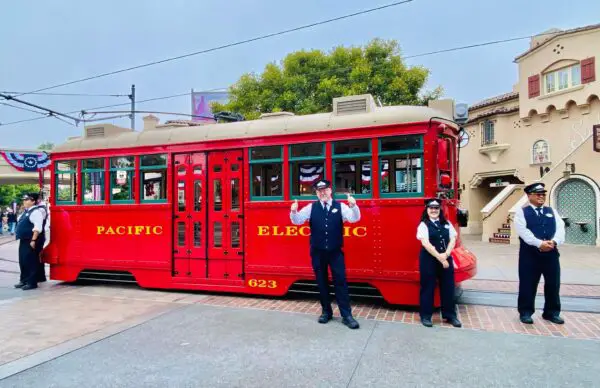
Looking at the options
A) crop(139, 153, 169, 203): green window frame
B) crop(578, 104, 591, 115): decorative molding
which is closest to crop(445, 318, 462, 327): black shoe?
crop(139, 153, 169, 203): green window frame

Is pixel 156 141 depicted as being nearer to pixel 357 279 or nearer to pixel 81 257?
pixel 81 257

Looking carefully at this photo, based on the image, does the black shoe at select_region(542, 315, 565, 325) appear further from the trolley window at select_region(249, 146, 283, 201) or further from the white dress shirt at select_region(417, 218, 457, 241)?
the trolley window at select_region(249, 146, 283, 201)

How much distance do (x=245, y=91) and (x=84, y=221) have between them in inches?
509

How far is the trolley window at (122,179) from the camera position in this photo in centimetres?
751

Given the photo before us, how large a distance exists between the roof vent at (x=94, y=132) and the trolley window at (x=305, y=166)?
4.01 metres

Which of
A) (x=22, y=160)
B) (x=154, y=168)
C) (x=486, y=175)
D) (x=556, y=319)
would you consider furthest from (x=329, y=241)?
(x=22, y=160)

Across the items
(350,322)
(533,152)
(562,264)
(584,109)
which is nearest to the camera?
(350,322)

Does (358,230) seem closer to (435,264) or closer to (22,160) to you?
(435,264)

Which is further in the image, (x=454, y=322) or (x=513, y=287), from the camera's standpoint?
(x=513, y=287)

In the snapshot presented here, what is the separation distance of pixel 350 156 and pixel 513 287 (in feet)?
13.9

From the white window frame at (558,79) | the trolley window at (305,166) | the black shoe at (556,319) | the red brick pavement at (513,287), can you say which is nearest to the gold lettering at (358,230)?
the trolley window at (305,166)

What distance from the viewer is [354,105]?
6.30 metres

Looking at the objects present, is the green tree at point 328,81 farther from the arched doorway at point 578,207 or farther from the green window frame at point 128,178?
the green window frame at point 128,178

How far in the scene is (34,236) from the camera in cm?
777
